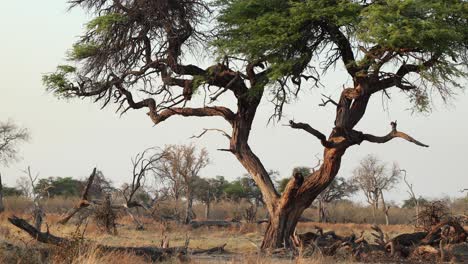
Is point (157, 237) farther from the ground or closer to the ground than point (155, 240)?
farther from the ground

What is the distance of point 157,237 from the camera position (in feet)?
76.2

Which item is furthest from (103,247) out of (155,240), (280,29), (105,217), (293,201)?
(105,217)

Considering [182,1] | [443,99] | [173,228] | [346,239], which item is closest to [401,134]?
[443,99]

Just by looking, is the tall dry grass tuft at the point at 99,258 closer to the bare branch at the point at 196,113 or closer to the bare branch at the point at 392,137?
the bare branch at the point at 196,113

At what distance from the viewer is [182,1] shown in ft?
58.8

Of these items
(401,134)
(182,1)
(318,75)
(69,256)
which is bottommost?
(69,256)

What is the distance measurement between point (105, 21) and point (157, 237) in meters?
9.83

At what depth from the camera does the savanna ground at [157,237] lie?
952cm

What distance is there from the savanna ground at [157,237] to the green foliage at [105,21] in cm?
586

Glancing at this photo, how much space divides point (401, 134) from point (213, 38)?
6527 millimetres

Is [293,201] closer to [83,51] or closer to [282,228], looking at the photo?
[282,228]

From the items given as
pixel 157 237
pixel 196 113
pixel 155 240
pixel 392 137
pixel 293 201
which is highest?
pixel 196 113

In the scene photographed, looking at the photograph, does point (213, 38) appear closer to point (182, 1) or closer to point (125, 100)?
point (182, 1)

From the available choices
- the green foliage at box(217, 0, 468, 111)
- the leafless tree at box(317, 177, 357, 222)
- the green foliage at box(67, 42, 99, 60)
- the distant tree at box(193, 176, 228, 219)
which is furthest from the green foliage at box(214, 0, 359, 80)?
the distant tree at box(193, 176, 228, 219)
